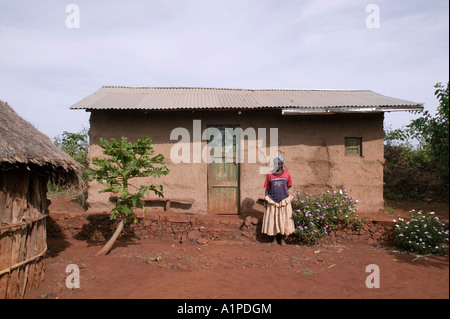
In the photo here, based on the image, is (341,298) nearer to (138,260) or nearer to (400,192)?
(138,260)

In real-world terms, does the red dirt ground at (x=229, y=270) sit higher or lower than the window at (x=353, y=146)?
lower

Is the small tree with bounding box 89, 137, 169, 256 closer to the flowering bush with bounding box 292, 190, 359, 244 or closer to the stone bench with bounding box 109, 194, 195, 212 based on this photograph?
the stone bench with bounding box 109, 194, 195, 212

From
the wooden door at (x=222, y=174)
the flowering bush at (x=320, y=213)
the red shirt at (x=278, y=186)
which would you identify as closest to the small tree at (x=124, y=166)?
the wooden door at (x=222, y=174)

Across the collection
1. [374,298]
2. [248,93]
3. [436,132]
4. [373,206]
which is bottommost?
[374,298]

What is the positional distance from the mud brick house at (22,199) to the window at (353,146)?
5709mm

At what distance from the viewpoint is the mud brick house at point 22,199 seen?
387cm

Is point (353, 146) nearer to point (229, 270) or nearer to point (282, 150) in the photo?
point (282, 150)

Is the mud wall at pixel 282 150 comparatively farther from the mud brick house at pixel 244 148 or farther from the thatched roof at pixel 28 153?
the thatched roof at pixel 28 153

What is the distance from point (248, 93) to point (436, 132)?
19.7ft

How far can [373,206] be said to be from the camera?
7172 millimetres

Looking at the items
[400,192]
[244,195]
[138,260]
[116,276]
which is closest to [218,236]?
[244,195]

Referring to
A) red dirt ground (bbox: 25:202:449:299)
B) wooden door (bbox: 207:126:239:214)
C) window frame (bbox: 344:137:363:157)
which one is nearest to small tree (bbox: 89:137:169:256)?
red dirt ground (bbox: 25:202:449:299)

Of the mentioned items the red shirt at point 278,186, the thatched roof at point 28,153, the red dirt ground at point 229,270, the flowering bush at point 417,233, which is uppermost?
the thatched roof at point 28,153

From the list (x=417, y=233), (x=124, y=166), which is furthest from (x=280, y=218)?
(x=124, y=166)
